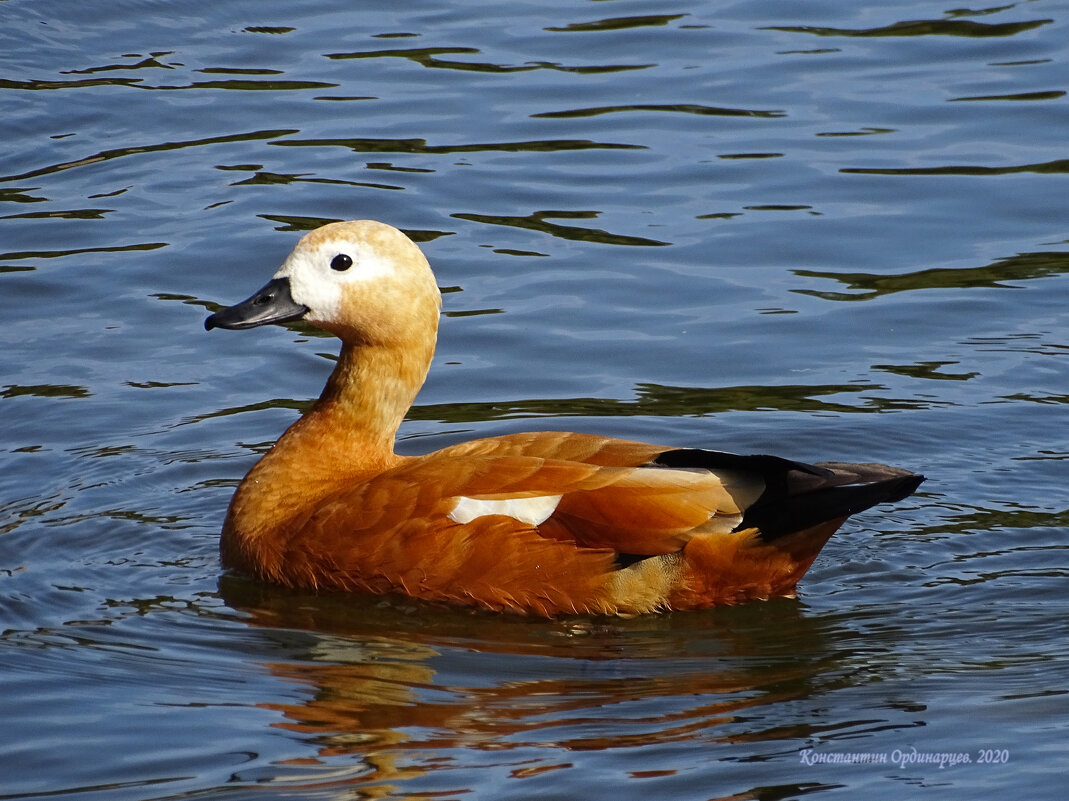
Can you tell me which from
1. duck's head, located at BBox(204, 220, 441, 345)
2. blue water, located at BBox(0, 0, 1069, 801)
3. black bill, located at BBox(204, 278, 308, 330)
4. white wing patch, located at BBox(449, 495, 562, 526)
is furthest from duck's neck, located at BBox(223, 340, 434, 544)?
white wing patch, located at BBox(449, 495, 562, 526)

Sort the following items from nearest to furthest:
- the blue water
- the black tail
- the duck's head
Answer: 1. the blue water
2. the black tail
3. the duck's head

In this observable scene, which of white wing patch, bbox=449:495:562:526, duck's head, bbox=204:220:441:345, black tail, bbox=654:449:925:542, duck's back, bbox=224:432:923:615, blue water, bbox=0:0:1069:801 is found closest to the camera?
blue water, bbox=0:0:1069:801

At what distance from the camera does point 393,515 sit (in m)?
6.30

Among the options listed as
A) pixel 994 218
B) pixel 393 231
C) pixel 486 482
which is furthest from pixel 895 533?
pixel 994 218

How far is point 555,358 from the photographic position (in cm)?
864

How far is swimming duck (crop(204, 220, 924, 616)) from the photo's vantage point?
6.08 meters

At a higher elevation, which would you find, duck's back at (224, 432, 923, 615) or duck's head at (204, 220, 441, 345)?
duck's head at (204, 220, 441, 345)

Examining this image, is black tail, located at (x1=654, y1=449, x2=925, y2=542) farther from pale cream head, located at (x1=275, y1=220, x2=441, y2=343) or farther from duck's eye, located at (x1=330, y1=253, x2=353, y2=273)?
duck's eye, located at (x1=330, y1=253, x2=353, y2=273)

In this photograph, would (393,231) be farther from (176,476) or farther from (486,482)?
(176,476)

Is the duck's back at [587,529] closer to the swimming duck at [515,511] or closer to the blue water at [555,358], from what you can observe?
the swimming duck at [515,511]

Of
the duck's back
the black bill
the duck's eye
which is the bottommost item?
the duck's back

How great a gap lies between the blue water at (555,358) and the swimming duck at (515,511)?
0.44 ft

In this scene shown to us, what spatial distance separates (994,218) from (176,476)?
5.12 m

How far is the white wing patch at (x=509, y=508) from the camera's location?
245 inches
